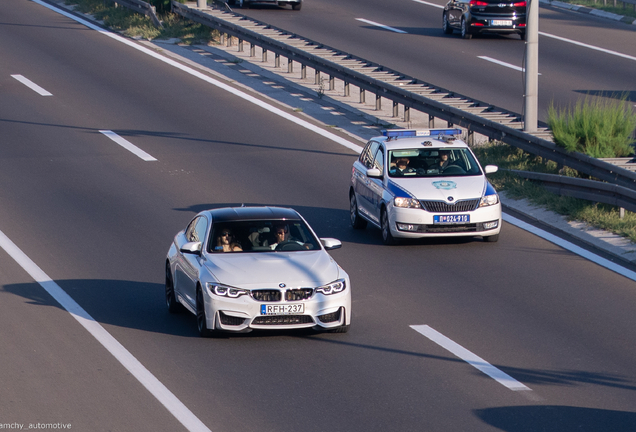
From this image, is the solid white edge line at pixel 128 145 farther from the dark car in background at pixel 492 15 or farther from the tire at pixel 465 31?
the tire at pixel 465 31

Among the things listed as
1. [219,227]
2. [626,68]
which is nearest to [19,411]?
[219,227]

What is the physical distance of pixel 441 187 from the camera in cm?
1625

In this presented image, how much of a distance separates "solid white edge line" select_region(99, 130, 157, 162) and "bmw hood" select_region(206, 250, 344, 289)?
1036 cm

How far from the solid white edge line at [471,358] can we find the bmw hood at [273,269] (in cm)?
114

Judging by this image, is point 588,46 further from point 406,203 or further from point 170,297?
point 170,297

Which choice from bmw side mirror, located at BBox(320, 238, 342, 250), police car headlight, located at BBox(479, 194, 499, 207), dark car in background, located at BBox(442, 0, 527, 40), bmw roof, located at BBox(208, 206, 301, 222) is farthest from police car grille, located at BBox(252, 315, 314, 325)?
dark car in background, located at BBox(442, 0, 527, 40)

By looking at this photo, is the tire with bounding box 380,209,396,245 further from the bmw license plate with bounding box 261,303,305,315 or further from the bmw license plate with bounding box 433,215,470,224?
the bmw license plate with bounding box 261,303,305,315

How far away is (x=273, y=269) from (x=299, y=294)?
413mm

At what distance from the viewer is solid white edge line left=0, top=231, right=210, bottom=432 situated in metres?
9.23

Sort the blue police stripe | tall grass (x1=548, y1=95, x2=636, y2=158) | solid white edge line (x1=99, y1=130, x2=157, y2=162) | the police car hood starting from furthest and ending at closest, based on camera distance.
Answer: solid white edge line (x1=99, y1=130, x2=157, y2=162)
tall grass (x1=548, y1=95, x2=636, y2=158)
the blue police stripe
the police car hood

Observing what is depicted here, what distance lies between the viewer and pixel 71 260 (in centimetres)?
1512

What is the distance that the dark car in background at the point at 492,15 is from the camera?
35062 mm

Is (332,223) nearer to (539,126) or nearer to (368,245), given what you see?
(368,245)

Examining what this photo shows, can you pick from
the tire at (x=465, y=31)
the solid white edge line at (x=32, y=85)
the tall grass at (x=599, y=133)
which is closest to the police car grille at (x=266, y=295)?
→ the tall grass at (x=599, y=133)
